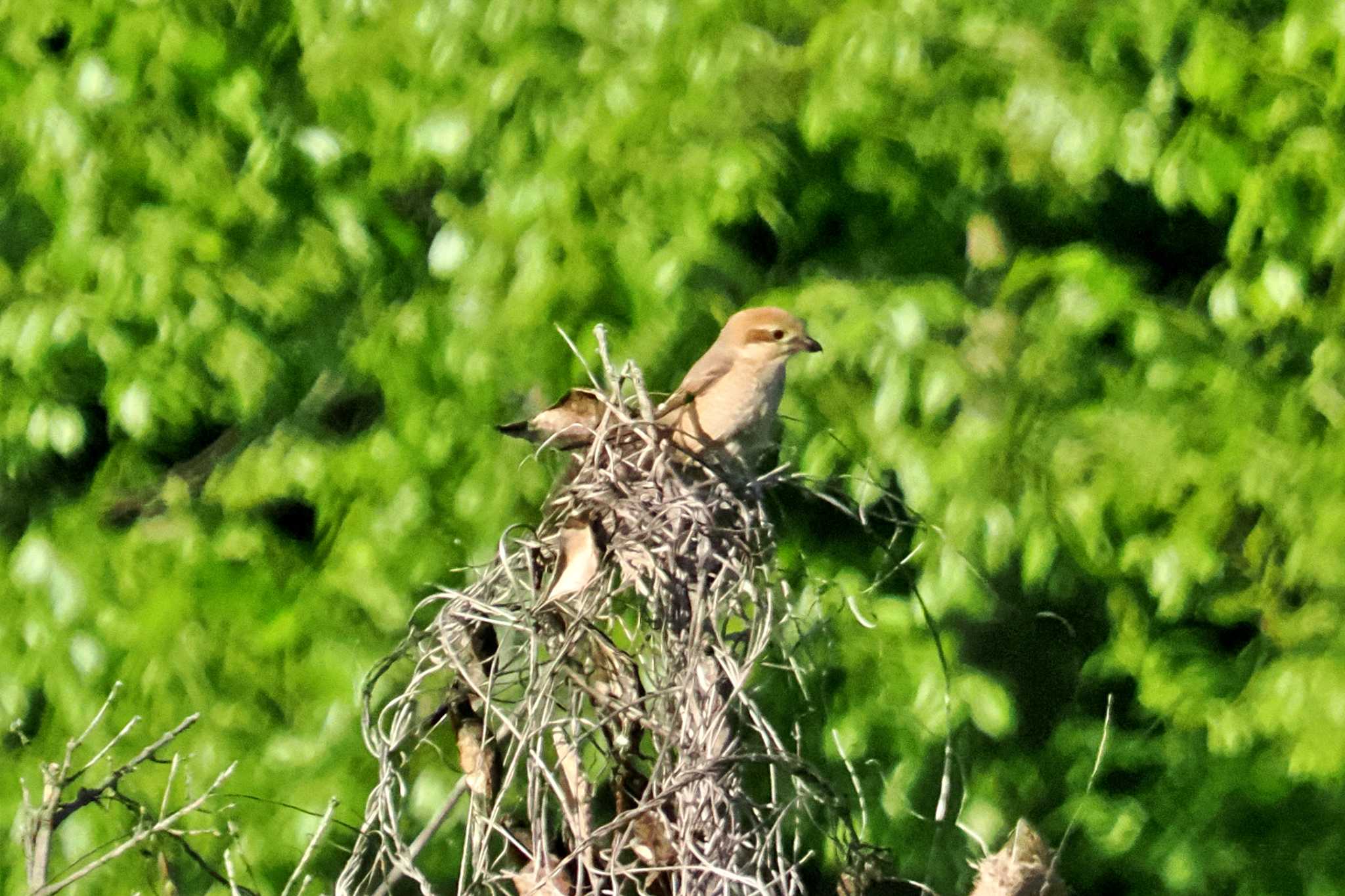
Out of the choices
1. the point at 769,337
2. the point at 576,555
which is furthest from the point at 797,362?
the point at 576,555

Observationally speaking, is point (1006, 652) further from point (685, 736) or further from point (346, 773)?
point (685, 736)

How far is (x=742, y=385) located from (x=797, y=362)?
742mm

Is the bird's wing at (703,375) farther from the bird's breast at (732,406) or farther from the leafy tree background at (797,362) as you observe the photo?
the leafy tree background at (797,362)

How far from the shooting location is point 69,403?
4988 mm

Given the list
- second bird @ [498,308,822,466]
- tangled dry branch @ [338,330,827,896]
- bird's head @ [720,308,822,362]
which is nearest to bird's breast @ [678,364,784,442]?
second bird @ [498,308,822,466]

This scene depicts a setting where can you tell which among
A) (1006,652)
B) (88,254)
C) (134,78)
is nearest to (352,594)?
(88,254)

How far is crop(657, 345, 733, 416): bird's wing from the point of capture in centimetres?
358

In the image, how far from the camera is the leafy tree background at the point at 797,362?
14.1ft

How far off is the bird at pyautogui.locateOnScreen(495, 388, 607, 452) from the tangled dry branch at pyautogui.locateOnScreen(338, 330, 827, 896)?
50 mm

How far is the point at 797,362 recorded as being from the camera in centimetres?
435

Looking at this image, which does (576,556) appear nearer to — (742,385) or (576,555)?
(576,555)

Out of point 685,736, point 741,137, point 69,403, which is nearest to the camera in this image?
point 685,736

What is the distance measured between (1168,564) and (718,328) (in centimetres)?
129

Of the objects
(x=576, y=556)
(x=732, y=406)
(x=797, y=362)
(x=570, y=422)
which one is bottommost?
(x=797, y=362)
